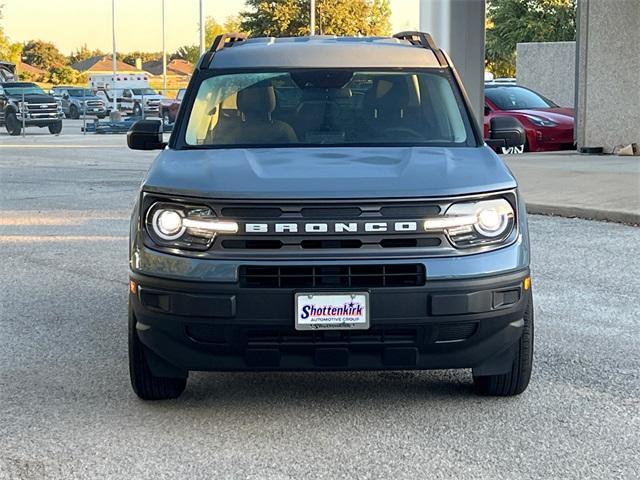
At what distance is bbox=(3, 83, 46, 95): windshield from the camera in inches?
1583

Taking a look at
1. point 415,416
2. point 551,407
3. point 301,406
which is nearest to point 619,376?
point 551,407

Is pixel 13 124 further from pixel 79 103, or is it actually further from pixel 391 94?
pixel 391 94

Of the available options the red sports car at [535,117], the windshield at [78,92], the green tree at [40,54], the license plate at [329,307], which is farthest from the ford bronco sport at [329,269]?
the green tree at [40,54]

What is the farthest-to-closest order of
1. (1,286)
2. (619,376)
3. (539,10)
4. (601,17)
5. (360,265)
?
(539,10) < (601,17) < (1,286) < (619,376) < (360,265)

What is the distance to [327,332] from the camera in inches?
191

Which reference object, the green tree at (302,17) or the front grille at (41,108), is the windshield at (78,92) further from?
the front grille at (41,108)

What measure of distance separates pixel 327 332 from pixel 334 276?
246 mm

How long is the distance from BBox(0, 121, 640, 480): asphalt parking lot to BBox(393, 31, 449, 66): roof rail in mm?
1795

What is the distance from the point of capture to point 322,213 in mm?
4855

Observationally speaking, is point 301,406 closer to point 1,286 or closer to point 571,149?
point 1,286

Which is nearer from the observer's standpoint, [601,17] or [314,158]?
[314,158]

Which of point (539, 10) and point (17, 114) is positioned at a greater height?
point (539, 10)

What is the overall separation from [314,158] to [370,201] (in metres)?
0.68

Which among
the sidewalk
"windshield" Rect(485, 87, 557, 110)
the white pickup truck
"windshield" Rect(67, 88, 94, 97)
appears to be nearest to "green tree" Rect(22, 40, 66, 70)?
the white pickup truck
